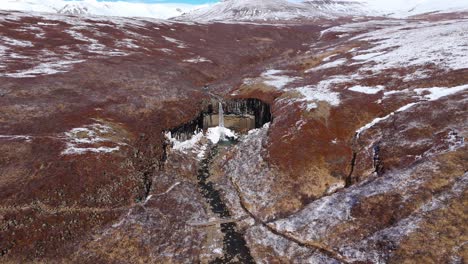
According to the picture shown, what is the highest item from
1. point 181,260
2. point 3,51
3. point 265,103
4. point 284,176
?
point 3,51

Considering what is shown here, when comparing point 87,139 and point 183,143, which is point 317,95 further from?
point 87,139

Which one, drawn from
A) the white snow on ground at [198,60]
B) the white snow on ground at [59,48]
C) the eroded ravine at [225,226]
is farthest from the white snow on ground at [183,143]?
the white snow on ground at [198,60]

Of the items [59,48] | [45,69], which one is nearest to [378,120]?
[45,69]

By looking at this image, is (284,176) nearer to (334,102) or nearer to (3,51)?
(334,102)

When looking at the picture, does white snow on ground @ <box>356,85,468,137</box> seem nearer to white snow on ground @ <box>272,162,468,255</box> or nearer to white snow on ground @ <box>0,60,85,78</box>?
white snow on ground @ <box>272,162,468,255</box>

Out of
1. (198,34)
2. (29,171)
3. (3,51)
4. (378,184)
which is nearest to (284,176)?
(378,184)

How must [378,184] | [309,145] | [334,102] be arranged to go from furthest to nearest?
[334,102], [309,145], [378,184]
